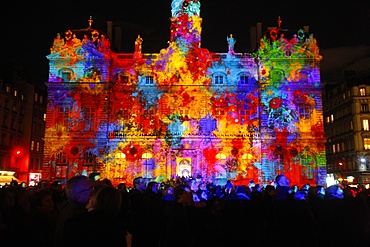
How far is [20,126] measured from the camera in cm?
4966

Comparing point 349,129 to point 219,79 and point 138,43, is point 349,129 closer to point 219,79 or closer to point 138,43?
point 219,79

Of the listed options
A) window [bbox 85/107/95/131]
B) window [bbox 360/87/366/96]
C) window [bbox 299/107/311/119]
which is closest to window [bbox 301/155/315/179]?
window [bbox 299/107/311/119]

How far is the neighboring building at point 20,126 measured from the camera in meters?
45.5

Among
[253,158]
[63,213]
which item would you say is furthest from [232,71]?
[63,213]

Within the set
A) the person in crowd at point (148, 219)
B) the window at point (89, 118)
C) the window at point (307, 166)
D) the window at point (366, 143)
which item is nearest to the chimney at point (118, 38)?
the window at point (89, 118)

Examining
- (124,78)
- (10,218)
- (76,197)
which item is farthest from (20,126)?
(76,197)

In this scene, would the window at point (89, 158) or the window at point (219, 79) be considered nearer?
the window at point (89, 158)

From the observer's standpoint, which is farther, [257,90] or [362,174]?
[362,174]

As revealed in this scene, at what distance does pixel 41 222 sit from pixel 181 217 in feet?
9.61

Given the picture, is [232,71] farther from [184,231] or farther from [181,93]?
[184,231]

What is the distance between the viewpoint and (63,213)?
5383 mm

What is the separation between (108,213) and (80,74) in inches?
1489

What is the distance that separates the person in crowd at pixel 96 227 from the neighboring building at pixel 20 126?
43866 mm

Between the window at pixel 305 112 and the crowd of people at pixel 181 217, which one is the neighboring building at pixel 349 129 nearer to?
the window at pixel 305 112
